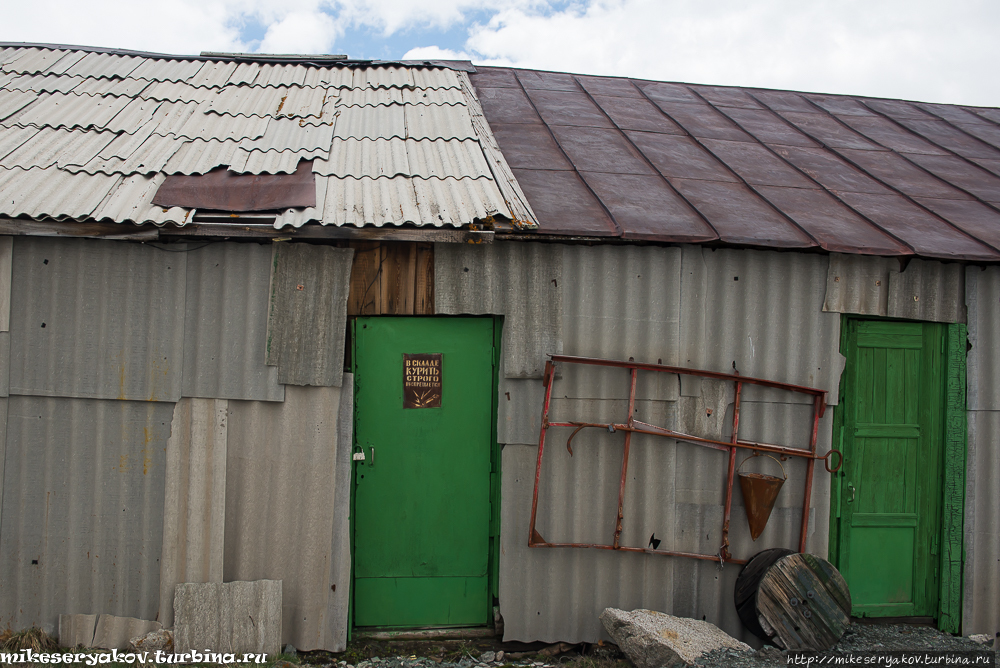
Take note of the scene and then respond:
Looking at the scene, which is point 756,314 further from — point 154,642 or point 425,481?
point 154,642

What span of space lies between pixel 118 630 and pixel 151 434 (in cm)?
129

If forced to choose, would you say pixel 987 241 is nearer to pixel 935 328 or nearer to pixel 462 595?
pixel 935 328

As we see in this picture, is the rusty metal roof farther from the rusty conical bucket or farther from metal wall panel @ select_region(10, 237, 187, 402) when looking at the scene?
metal wall panel @ select_region(10, 237, 187, 402)

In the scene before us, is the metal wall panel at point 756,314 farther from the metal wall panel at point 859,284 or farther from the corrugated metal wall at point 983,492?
the corrugated metal wall at point 983,492

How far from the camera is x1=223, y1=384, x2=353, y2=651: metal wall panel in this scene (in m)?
3.85

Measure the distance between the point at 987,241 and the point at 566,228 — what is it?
3.06 m

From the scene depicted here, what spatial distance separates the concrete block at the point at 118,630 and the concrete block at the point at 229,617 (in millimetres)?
255

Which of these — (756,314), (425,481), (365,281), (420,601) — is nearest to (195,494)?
(425,481)

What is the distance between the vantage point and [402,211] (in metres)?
3.64

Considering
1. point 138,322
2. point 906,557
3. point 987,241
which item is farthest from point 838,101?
point 138,322

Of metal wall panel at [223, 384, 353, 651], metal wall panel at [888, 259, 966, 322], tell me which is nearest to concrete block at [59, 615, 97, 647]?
metal wall panel at [223, 384, 353, 651]

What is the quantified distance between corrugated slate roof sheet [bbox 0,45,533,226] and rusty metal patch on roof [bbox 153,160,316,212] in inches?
3.0

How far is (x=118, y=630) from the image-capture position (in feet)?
12.4

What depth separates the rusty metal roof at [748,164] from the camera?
3.97 m
